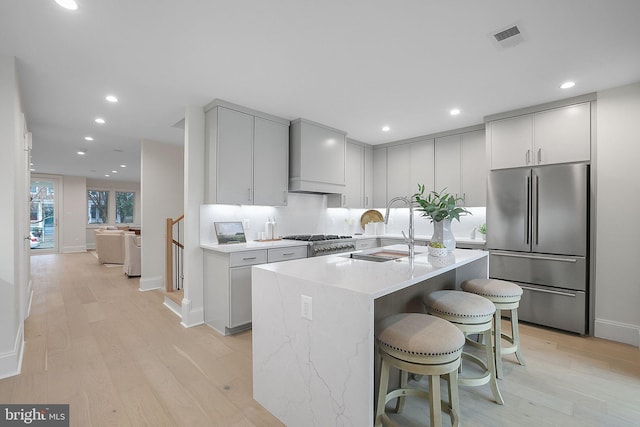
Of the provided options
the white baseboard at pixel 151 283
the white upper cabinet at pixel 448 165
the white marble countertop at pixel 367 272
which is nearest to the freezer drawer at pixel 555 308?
the white upper cabinet at pixel 448 165

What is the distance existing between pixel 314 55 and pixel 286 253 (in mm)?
2108

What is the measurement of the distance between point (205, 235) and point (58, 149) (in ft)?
14.9

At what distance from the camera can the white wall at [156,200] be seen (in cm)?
486

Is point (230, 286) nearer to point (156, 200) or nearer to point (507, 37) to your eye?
point (156, 200)

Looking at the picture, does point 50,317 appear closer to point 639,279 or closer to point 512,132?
point 512,132

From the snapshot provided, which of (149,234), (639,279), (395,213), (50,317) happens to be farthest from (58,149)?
(639,279)

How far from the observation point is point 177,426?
1765 mm

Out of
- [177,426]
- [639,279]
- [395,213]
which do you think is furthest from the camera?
[395,213]

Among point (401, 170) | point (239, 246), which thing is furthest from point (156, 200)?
point (401, 170)

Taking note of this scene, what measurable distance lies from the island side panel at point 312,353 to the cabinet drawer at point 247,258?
1.22m

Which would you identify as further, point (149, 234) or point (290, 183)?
point (149, 234)

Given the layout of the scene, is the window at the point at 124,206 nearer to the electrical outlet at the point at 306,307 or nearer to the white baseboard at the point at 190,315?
the white baseboard at the point at 190,315

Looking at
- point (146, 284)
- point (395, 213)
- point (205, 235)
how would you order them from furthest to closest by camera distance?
point (395, 213) → point (146, 284) → point (205, 235)

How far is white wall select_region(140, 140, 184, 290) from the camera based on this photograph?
486 cm
